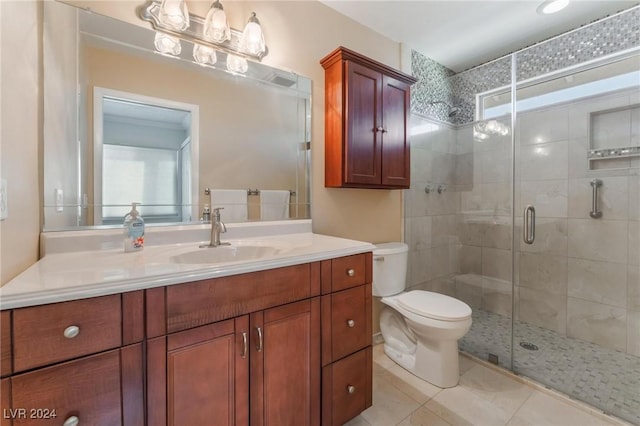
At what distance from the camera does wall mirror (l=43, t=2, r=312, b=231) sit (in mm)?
1109

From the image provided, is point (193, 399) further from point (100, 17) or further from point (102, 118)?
point (100, 17)

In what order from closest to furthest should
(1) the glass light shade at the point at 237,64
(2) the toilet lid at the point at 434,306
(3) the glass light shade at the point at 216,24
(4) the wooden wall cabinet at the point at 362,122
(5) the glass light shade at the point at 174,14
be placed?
(5) the glass light shade at the point at 174,14 < (3) the glass light shade at the point at 216,24 < (1) the glass light shade at the point at 237,64 < (2) the toilet lid at the point at 434,306 < (4) the wooden wall cabinet at the point at 362,122

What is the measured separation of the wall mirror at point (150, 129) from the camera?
1.11 metres

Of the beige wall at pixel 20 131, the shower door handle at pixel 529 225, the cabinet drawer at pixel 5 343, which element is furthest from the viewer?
the shower door handle at pixel 529 225

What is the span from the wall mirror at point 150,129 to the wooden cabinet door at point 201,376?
67 cm

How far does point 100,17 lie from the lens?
1.16 m

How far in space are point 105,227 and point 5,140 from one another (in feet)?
1.63

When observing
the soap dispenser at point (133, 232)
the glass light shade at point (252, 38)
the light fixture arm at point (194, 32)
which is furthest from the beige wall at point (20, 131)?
the glass light shade at point (252, 38)

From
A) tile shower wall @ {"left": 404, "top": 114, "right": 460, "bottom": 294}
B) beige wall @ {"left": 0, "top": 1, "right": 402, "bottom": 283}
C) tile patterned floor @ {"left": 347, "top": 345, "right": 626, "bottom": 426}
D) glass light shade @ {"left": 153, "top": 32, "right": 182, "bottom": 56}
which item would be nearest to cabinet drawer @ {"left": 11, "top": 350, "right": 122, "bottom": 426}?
beige wall @ {"left": 0, "top": 1, "right": 402, "bottom": 283}

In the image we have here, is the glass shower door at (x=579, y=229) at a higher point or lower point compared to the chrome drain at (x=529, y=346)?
higher

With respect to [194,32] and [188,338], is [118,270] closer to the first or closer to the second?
[188,338]

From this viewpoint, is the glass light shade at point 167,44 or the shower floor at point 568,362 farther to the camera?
the shower floor at point 568,362

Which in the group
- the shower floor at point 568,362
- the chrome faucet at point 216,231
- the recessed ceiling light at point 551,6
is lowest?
the shower floor at point 568,362

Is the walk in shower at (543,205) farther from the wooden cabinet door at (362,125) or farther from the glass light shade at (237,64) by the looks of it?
the glass light shade at (237,64)
